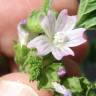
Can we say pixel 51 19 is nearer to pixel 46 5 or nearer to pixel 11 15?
pixel 46 5

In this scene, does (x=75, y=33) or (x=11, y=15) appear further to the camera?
(x=11, y=15)

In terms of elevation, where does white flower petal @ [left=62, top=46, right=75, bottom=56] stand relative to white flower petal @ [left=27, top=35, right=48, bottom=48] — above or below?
below

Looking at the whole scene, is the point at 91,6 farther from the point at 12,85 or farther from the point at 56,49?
the point at 12,85

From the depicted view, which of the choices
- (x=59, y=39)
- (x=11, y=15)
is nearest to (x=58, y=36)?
(x=59, y=39)

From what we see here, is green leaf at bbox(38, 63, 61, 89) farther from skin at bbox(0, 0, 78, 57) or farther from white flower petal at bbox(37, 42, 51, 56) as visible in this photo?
skin at bbox(0, 0, 78, 57)

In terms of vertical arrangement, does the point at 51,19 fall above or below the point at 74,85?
above

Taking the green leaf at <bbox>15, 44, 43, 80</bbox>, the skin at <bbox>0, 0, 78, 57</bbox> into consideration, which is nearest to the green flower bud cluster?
the green leaf at <bbox>15, 44, 43, 80</bbox>

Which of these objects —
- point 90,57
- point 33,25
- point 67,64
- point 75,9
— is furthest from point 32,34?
point 90,57
